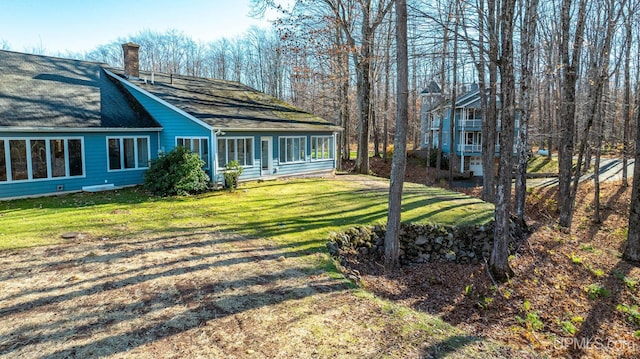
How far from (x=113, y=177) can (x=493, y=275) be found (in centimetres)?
1338

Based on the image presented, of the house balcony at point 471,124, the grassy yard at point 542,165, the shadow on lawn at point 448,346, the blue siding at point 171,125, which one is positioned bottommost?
the shadow on lawn at point 448,346

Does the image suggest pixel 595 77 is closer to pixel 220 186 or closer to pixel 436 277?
pixel 436 277

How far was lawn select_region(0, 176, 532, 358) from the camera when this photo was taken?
4.52 meters

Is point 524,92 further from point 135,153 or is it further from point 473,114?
point 473,114

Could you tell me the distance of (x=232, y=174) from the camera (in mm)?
14859

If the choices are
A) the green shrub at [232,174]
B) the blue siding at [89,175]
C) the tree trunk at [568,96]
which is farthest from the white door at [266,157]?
the tree trunk at [568,96]

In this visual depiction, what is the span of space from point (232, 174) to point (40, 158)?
20.7 feet

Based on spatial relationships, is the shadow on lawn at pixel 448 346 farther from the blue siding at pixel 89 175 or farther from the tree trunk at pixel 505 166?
the blue siding at pixel 89 175

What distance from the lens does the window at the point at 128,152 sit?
14.5 meters

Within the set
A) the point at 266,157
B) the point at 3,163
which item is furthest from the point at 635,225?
the point at 3,163

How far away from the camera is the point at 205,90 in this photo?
18.9 m

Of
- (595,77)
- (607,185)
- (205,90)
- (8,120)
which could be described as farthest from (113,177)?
(607,185)

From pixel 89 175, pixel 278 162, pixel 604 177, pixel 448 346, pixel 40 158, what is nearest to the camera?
pixel 448 346

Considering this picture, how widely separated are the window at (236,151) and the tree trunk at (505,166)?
10.3m
